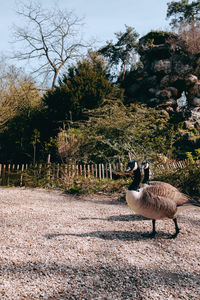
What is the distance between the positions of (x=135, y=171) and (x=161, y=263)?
1.44 meters

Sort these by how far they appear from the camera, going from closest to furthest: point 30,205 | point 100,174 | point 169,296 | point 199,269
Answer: point 169,296, point 199,269, point 30,205, point 100,174

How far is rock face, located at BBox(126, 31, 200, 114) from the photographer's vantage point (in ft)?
57.9

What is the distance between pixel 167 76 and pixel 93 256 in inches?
659

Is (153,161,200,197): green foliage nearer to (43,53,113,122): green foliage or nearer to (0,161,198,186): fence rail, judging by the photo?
(0,161,198,186): fence rail

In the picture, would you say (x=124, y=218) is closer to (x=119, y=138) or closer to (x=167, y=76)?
(x=119, y=138)

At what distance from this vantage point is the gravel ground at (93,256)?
2.61m

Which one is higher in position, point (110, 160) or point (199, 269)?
point (110, 160)

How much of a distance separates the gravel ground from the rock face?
13.4 meters

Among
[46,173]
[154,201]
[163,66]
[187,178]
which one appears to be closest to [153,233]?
[154,201]

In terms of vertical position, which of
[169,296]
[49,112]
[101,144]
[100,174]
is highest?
[49,112]

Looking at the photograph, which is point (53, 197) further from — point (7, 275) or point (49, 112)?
point (49, 112)

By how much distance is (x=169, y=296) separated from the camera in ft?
8.38

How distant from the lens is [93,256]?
3359 millimetres

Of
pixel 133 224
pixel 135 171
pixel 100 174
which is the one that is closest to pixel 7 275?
pixel 135 171
